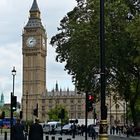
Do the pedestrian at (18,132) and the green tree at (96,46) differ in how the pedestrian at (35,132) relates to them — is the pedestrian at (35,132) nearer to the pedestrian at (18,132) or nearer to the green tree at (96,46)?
the pedestrian at (18,132)

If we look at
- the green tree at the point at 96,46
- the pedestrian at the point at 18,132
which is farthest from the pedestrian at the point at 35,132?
the green tree at the point at 96,46

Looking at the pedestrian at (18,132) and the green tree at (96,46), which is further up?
the green tree at (96,46)

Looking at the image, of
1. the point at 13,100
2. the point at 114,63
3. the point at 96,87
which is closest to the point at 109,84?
the point at 96,87

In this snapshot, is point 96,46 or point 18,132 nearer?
point 18,132

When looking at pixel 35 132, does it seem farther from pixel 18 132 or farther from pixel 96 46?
pixel 96 46

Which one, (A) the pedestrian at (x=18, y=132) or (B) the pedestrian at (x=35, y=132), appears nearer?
(B) the pedestrian at (x=35, y=132)

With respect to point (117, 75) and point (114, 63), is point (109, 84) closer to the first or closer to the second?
point (117, 75)

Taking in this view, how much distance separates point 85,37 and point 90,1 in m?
3.80

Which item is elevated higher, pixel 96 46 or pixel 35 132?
pixel 96 46

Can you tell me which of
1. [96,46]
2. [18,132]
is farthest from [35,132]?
[96,46]

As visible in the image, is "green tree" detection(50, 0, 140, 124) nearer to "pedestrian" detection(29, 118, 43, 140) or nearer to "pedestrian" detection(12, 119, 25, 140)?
"pedestrian" detection(12, 119, 25, 140)

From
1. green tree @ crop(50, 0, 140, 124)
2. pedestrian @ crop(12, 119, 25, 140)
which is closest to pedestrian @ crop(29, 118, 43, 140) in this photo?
pedestrian @ crop(12, 119, 25, 140)

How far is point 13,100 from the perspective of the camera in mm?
33250

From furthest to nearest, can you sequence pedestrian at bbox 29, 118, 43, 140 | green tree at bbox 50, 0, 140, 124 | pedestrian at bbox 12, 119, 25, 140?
green tree at bbox 50, 0, 140, 124
pedestrian at bbox 12, 119, 25, 140
pedestrian at bbox 29, 118, 43, 140
